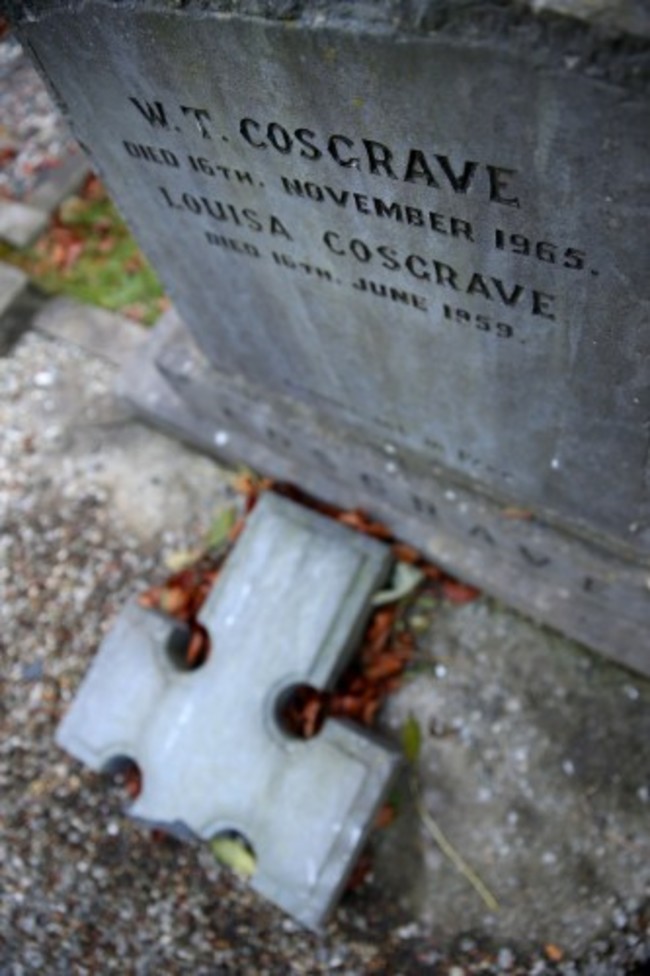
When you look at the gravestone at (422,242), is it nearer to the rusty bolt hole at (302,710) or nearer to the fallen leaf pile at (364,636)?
the fallen leaf pile at (364,636)

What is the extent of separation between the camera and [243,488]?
3.24m

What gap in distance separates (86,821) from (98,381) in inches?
72.7

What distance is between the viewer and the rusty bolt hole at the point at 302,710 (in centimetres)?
269

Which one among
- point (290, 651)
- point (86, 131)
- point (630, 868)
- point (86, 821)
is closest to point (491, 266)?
point (86, 131)

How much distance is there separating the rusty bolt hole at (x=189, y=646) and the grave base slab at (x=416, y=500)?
0.68 meters

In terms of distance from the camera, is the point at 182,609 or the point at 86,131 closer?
the point at 86,131

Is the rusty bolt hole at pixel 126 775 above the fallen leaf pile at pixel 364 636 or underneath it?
underneath

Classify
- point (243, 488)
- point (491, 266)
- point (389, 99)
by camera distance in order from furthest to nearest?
point (243, 488) < point (491, 266) < point (389, 99)

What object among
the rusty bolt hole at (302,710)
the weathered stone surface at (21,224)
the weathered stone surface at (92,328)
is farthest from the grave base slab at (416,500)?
the weathered stone surface at (21,224)

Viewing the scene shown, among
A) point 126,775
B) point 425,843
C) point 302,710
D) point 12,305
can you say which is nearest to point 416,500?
point 302,710

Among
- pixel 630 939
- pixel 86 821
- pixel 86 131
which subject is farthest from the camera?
pixel 86 821

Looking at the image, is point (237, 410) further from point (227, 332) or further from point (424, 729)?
point (424, 729)

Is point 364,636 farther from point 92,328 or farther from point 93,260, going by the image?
point 93,260

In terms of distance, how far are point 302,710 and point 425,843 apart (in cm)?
58
